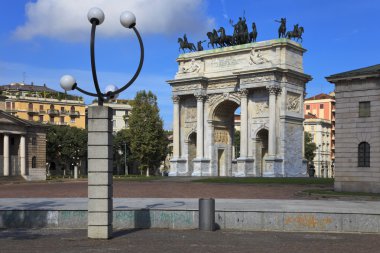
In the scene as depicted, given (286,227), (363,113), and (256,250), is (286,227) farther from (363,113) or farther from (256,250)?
(363,113)

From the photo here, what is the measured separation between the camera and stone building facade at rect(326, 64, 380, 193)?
4006 centimetres

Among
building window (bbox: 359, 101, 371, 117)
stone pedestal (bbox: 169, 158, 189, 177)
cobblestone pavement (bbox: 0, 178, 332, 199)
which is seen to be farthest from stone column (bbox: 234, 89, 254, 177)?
building window (bbox: 359, 101, 371, 117)

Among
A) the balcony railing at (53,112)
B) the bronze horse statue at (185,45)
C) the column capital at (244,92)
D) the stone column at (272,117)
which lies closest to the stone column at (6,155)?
the bronze horse statue at (185,45)

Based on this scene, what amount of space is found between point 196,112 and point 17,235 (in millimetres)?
63512

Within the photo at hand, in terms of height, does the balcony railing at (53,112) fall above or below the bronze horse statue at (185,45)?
below

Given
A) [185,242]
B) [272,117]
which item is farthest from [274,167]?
[185,242]

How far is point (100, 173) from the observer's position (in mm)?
18469

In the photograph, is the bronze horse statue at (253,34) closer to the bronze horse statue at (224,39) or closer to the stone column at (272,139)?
the bronze horse statue at (224,39)

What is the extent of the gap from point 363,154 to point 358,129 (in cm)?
180

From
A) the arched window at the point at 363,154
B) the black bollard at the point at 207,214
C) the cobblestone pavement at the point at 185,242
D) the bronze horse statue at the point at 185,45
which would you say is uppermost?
the bronze horse statue at the point at 185,45

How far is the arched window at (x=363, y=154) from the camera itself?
40500 mm

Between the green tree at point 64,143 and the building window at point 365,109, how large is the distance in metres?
80.5

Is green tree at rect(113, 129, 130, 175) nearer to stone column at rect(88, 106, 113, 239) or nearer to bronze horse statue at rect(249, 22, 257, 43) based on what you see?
bronze horse statue at rect(249, 22, 257, 43)

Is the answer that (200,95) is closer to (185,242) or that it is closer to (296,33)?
(296,33)
